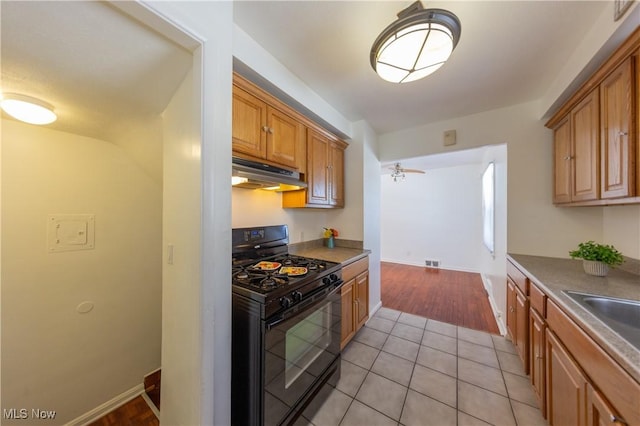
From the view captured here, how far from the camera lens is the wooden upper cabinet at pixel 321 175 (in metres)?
2.19

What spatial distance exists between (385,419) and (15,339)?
2415mm

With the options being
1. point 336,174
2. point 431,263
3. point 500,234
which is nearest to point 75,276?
point 336,174

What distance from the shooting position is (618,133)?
1252mm

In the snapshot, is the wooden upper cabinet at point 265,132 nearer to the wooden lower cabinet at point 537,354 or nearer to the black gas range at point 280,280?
Answer: the black gas range at point 280,280

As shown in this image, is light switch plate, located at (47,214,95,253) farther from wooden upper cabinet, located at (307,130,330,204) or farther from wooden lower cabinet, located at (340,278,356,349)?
wooden lower cabinet, located at (340,278,356,349)

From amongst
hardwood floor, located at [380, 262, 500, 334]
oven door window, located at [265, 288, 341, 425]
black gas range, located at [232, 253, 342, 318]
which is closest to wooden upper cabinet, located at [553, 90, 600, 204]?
hardwood floor, located at [380, 262, 500, 334]

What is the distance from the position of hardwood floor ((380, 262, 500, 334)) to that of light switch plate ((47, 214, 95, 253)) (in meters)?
3.37

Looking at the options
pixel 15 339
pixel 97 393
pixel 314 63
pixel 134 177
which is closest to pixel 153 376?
pixel 97 393

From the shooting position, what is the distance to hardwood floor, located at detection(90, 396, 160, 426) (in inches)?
61.0

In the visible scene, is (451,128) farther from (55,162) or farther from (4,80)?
(55,162)

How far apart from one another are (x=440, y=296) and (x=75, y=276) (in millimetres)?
4345

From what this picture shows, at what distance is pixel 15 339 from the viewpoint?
1.33 m

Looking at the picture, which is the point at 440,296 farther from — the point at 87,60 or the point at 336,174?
the point at 87,60

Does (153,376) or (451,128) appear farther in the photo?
(451,128)
